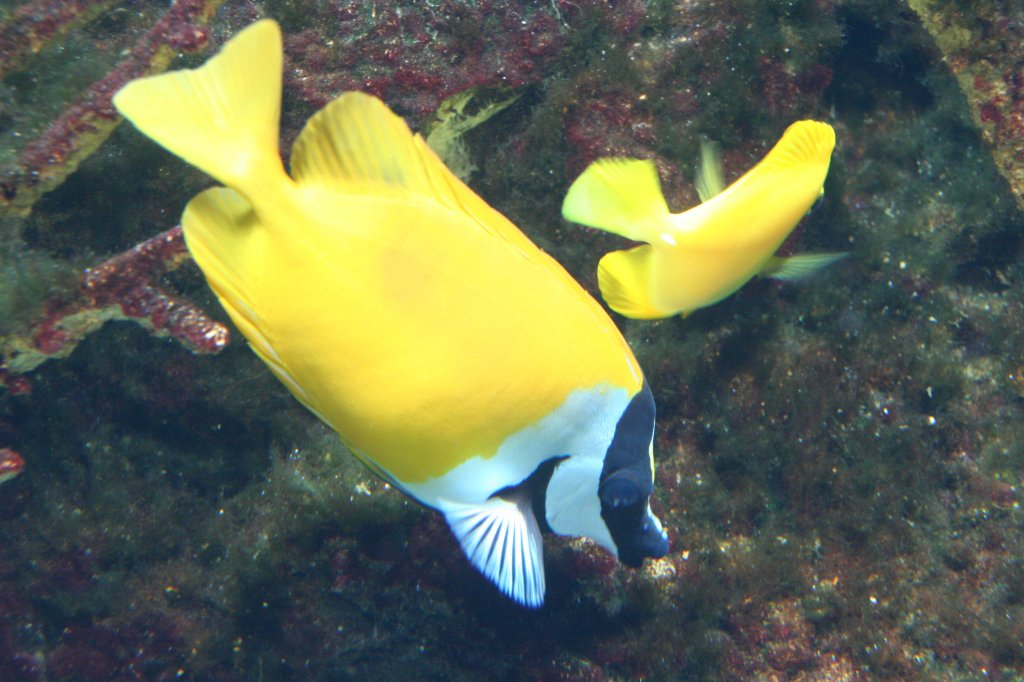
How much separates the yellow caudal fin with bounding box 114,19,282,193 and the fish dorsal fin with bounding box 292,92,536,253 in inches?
4.2

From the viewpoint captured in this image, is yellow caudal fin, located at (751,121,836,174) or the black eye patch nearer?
the black eye patch

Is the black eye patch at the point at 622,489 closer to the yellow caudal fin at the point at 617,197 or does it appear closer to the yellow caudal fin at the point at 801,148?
the yellow caudal fin at the point at 617,197

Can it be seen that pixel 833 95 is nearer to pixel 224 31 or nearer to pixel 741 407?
pixel 741 407

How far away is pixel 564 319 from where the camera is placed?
184 centimetres

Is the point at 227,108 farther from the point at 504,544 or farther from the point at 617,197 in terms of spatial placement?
the point at 617,197

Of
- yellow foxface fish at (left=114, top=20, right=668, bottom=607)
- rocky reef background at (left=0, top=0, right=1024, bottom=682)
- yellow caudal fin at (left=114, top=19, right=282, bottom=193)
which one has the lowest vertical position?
rocky reef background at (left=0, top=0, right=1024, bottom=682)

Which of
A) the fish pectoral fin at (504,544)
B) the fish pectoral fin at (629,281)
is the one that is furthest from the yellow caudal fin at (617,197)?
the fish pectoral fin at (504,544)

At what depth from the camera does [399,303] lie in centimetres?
170

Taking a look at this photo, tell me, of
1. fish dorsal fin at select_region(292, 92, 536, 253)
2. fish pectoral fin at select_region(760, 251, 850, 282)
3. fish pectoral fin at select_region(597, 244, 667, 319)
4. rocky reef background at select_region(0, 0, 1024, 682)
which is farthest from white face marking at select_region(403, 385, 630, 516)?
fish pectoral fin at select_region(760, 251, 850, 282)

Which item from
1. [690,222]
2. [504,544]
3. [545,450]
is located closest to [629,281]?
[690,222]

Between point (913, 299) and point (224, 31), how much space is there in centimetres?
366

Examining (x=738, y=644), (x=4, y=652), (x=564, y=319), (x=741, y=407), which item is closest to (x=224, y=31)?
(x=564, y=319)

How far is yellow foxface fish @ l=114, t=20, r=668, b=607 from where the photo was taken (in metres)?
1.60

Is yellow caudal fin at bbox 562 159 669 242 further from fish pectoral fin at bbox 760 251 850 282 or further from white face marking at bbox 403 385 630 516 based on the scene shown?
white face marking at bbox 403 385 630 516
